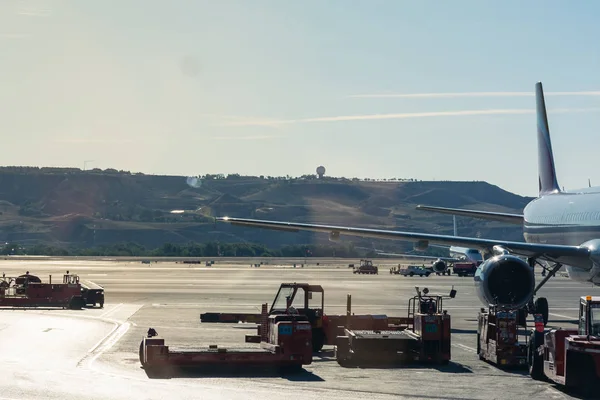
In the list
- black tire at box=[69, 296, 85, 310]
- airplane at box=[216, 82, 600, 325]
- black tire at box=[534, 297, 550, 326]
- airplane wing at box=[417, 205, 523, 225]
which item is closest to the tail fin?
airplane at box=[216, 82, 600, 325]

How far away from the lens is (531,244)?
3631 centimetres

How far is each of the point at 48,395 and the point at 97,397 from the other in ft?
3.38

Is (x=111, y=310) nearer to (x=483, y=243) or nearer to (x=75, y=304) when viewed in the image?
(x=75, y=304)

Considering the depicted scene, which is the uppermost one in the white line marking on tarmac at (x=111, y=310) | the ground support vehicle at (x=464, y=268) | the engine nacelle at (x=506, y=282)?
the ground support vehicle at (x=464, y=268)

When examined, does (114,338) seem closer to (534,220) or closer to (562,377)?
(562,377)

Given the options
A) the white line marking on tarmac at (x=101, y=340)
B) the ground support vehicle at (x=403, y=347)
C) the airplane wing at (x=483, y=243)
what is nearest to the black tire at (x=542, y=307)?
the airplane wing at (x=483, y=243)

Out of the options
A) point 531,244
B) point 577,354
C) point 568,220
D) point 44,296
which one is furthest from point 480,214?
point 577,354

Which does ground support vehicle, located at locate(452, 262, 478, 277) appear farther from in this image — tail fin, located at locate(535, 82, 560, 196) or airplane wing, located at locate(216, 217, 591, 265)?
airplane wing, located at locate(216, 217, 591, 265)

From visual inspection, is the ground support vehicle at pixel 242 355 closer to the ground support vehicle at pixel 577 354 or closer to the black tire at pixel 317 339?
the black tire at pixel 317 339

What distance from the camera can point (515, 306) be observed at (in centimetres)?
3319

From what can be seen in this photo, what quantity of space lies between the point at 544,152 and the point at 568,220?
32.0 ft

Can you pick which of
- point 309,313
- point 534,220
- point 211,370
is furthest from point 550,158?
point 211,370

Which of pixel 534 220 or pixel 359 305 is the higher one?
pixel 534 220

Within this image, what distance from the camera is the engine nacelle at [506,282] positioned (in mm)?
32969
